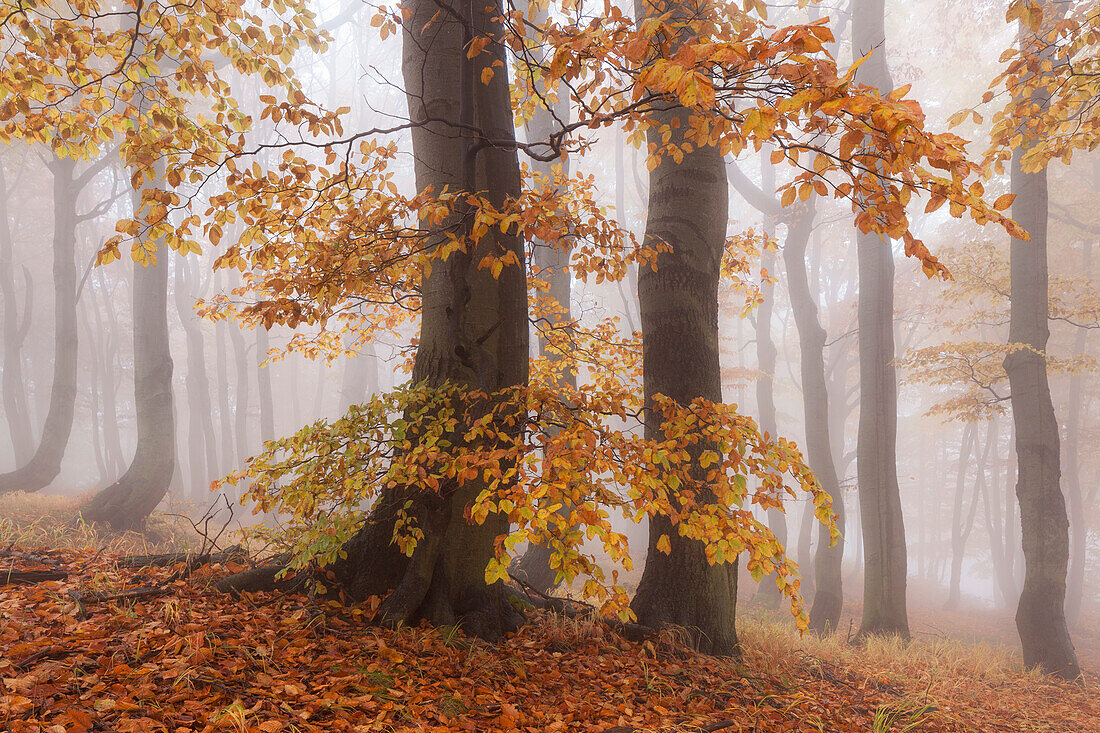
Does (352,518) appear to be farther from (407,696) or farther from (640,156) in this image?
(640,156)

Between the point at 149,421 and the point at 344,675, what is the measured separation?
28.4 ft

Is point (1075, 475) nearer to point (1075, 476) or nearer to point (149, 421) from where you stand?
point (1075, 476)

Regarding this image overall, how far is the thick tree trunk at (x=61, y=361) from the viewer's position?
417 inches

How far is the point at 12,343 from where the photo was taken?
16094mm

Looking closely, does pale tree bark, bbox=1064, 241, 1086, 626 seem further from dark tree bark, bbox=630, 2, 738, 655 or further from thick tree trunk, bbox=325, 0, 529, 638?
thick tree trunk, bbox=325, 0, 529, 638

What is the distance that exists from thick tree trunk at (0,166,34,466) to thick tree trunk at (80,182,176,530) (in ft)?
33.6

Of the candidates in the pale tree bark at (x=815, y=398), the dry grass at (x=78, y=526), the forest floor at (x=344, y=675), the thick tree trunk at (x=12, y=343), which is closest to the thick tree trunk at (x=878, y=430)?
the pale tree bark at (x=815, y=398)

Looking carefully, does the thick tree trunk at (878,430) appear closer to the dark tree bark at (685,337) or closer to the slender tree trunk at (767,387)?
the slender tree trunk at (767,387)

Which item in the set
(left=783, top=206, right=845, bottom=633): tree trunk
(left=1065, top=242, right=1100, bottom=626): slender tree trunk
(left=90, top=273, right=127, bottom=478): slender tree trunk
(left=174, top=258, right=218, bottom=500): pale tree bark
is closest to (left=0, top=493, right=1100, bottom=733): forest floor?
(left=783, top=206, right=845, bottom=633): tree trunk

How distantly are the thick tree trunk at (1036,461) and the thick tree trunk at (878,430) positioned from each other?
1.44 meters

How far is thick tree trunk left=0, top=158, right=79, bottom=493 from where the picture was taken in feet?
34.7

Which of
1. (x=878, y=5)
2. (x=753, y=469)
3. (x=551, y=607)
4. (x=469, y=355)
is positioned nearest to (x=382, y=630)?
(x=551, y=607)

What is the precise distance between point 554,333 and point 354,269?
301 cm

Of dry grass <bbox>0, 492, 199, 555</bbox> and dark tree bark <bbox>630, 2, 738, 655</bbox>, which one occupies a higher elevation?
dark tree bark <bbox>630, 2, 738, 655</bbox>
